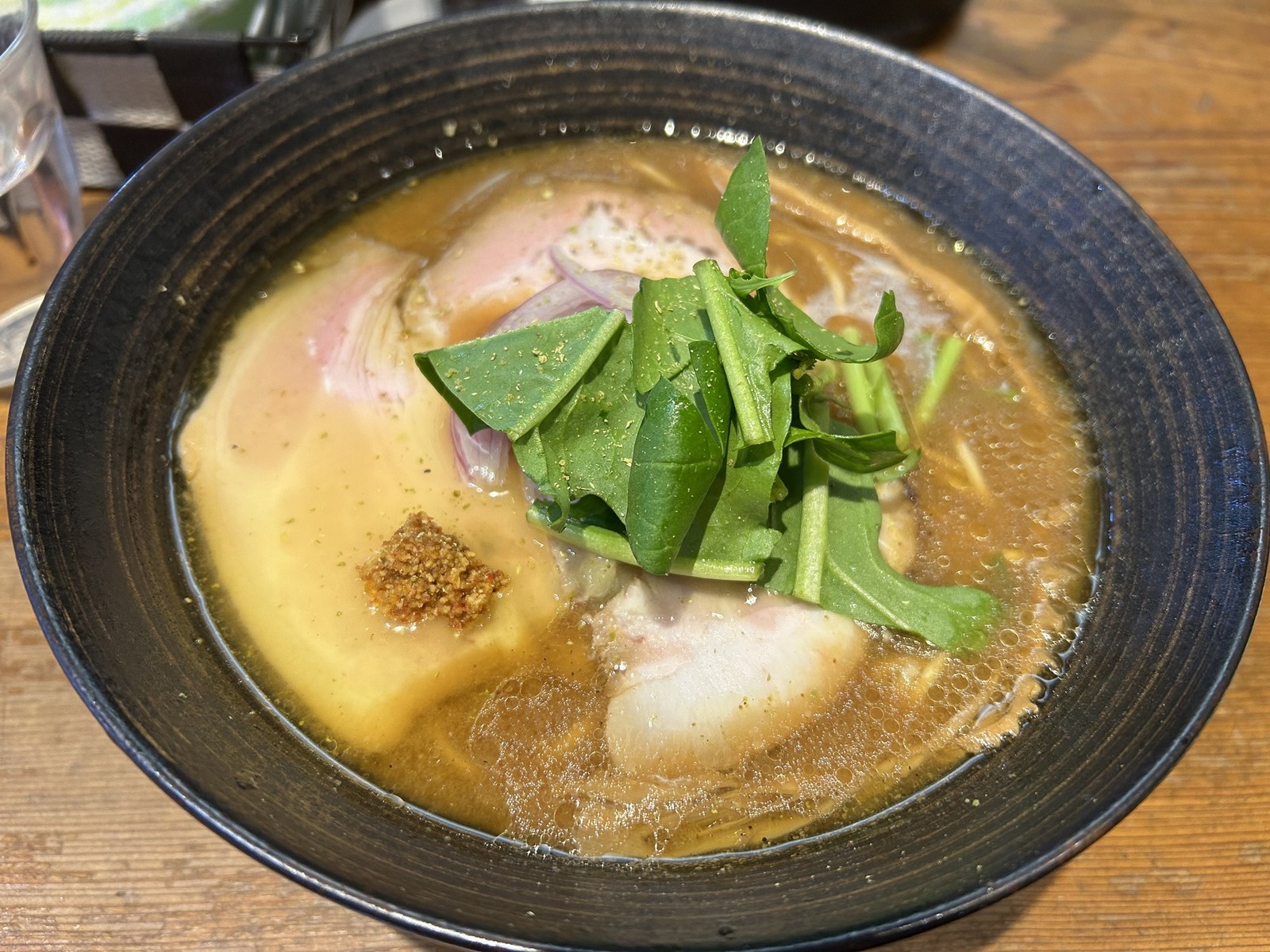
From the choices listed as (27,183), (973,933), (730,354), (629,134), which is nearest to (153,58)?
(27,183)

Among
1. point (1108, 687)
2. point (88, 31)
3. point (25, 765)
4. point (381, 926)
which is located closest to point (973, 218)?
point (1108, 687)

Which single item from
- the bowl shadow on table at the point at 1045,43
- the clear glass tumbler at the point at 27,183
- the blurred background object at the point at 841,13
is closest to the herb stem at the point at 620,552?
the clear glass tumbler at the point at 27,183

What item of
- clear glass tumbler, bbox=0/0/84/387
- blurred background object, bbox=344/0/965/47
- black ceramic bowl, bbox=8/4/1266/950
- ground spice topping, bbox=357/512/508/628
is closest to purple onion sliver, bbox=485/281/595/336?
ground spice topping, bbox=357/512/508/628

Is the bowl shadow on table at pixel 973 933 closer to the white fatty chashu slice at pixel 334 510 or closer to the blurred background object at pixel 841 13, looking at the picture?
the white fatty chashu slice at pixel 334 510

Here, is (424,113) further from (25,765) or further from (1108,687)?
(1108,687)

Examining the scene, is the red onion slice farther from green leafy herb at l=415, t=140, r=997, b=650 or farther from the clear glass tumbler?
the clear glass tumbler
